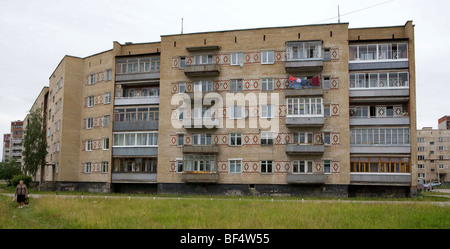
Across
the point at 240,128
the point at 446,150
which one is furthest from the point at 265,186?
the point at 446,150

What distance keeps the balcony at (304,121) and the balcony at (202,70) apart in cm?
939

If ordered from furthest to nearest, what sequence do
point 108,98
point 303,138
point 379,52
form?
point 108,98 < point 303,138 < point 379,52

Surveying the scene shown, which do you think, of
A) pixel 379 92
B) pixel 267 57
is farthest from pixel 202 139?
pixel 379 92

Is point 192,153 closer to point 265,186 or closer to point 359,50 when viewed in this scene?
point 265,186

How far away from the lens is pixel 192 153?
151 feet

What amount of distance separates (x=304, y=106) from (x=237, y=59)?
29.4 ft

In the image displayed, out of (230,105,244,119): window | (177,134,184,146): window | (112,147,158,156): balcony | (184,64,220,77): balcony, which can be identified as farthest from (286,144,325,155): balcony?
(112,147,158,156): balcony

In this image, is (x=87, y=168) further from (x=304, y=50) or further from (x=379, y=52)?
(x=379, y=52)

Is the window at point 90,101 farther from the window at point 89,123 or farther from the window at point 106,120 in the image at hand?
the window at point 106,120

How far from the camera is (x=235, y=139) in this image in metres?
45.9

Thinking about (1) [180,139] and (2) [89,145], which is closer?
(1) [180,139]

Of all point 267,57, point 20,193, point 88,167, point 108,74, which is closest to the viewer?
point 20,193

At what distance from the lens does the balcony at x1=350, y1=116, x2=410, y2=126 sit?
42.4 m
